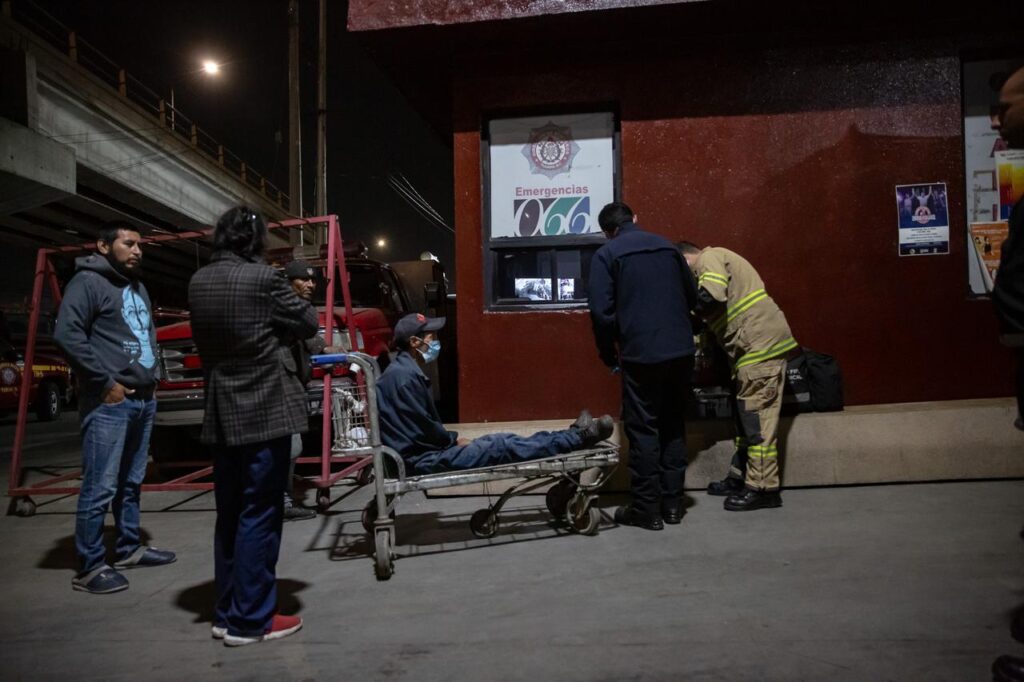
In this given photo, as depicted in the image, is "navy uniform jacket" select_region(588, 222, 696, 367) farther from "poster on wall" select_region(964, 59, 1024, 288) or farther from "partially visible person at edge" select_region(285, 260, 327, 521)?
"poster on wall" select_region(964, 59, 1024, 288)

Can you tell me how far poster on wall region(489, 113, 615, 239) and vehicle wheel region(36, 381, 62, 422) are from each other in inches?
494

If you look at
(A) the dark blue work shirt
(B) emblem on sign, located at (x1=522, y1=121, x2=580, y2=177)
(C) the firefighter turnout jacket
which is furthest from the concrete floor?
(B) emblem on sign, located at (x1=522, y1=121, x2=580, y2=177)

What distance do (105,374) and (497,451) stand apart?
7.59ft

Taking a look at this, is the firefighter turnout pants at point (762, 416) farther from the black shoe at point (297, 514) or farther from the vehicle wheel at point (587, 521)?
the black shoe at point (297, 514)

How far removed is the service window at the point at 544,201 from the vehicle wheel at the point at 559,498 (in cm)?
207

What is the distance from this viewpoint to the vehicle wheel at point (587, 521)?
179 inches

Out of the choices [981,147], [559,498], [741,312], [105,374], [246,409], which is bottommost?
[559,498]

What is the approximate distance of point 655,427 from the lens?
4723mm

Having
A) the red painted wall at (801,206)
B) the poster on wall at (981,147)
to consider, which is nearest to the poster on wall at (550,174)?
the red painted wall at (801,206)

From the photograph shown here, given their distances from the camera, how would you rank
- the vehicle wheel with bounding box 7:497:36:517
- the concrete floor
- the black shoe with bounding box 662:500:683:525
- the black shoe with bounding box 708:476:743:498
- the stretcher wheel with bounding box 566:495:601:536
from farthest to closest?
1. the vehicle wheel with bounding box 7:497:36:517
2. the black shoe with bounding box 708:476:743:498
3. the black shoe with bounding box 662:500:683:525
4. the stretcher wheel with bounding box 566:495:601:536
5. the concrete floor

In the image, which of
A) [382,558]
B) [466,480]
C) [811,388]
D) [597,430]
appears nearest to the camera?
[382,558]

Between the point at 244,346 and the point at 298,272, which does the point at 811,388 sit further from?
the point at 244,346

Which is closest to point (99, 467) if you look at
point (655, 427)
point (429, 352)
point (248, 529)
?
point (248, 529)

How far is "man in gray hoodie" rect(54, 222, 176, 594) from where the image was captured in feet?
12.8
